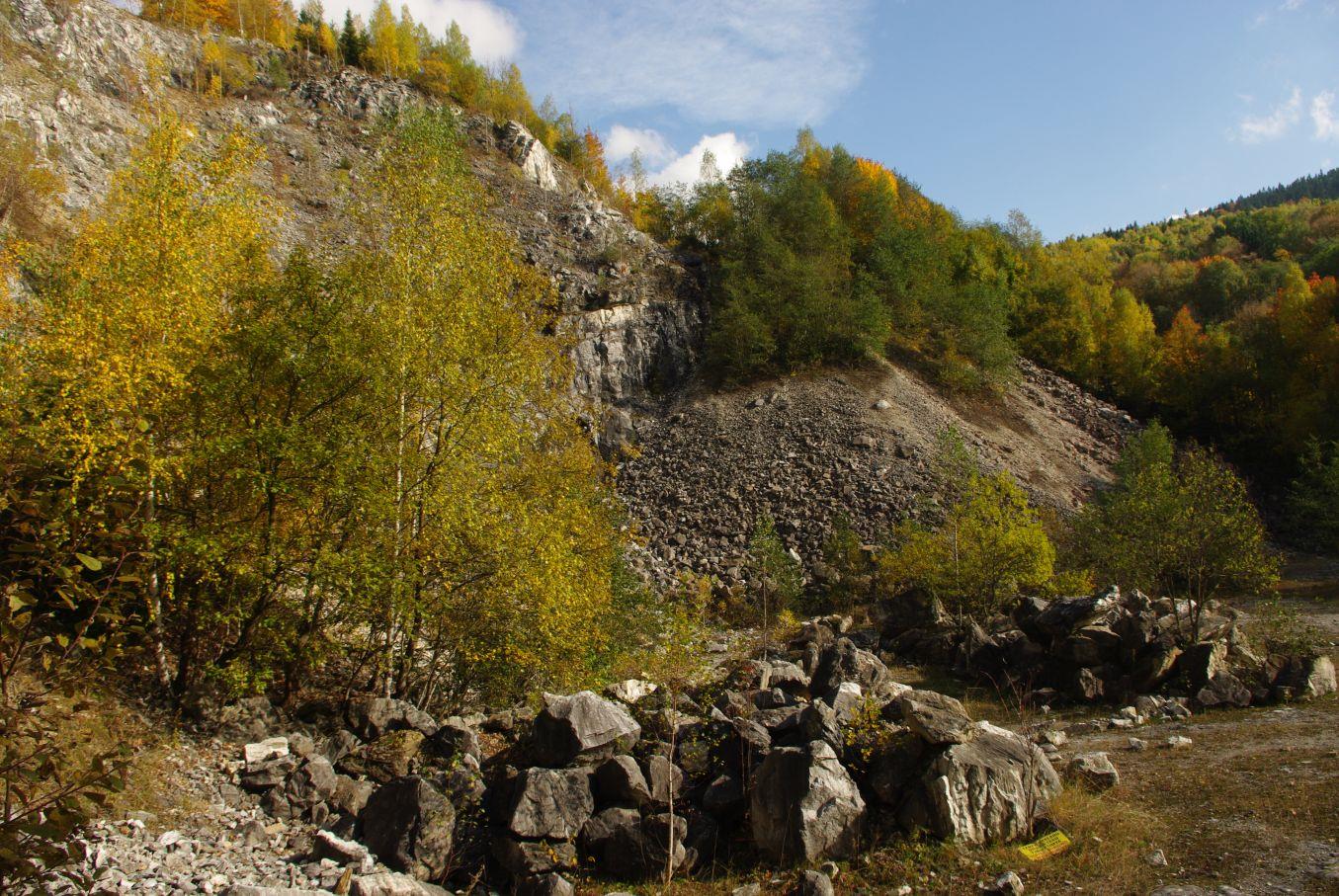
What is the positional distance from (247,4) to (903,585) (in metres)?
72.6

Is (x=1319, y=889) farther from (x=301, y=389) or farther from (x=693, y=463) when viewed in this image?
(x=693, y=463)

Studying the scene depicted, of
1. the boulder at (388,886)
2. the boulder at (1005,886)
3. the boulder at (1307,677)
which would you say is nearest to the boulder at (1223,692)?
the boulder at (1307,677)

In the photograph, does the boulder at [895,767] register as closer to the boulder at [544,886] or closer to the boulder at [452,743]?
the boulder at [544,886]

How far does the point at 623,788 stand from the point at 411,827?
2.50 metres

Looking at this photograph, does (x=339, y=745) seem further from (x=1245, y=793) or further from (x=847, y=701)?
(x=1245, y=793)

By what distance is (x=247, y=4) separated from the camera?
206ft

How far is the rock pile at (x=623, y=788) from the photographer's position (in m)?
8.10

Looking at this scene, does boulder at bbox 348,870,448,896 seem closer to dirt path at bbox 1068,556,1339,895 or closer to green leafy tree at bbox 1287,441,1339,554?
dirt path at bbox 1068,556,1339,895

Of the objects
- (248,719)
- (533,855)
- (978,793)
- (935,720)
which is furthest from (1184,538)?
(248,719)

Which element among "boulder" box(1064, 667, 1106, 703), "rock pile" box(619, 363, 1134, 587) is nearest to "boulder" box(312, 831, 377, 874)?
"boulder" box(1064, 667, 1106, 703)

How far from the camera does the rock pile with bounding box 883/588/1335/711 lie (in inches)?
540

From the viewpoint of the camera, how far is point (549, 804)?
28.8 feet

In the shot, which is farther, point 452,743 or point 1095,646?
point 1095,646

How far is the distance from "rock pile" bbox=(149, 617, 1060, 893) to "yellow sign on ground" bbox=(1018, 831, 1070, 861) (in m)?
0.25
